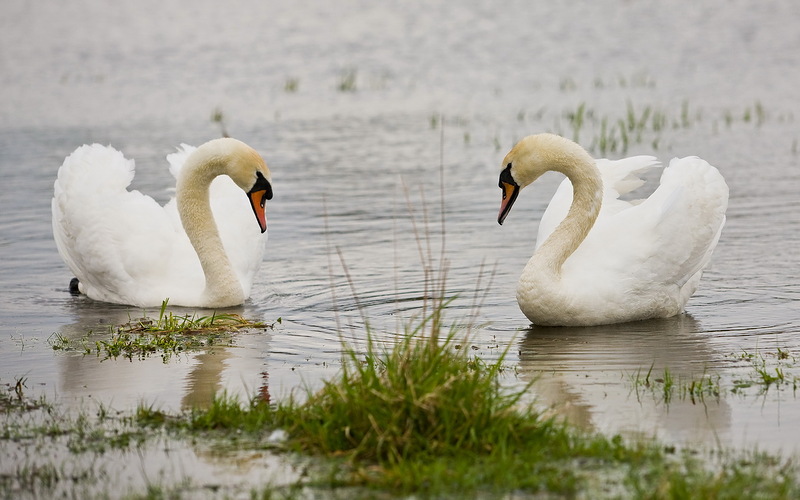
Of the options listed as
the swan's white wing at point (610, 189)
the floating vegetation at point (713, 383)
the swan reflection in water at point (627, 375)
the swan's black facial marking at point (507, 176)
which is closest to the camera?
the swan reflection in water at point (627, 375)

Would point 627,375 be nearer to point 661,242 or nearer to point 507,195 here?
point 661,242

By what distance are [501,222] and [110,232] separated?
328 cm

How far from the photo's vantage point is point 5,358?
A: 25.0 feet

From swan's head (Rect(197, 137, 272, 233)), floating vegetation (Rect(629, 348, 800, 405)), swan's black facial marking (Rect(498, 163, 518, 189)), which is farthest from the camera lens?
swan's head (Rect(197, 137, 272, 233))

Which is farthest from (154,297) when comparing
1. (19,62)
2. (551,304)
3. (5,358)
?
(19,62)

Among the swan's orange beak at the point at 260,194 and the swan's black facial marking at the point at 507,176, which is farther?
the swan's orange beak at the point at 260,194

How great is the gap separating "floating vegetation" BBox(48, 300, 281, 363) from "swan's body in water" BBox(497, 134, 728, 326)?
1928mm

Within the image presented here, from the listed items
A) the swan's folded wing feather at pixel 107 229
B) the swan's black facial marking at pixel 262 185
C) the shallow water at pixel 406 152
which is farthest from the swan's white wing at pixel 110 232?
the swan's black facial marking at pixel 262 185

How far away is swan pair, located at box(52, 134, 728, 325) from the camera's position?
26.9 ft

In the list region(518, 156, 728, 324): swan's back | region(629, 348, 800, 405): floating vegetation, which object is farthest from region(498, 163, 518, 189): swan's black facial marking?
region(629, 348, 800, 405): floating vegetation

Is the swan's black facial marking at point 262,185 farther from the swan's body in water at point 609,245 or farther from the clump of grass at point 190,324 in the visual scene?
the swan's body in water at point 609,245

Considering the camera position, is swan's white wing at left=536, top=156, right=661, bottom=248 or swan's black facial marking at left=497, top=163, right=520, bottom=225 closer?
swan's black facial marking at left=497, top=163, right=520, bottom=225

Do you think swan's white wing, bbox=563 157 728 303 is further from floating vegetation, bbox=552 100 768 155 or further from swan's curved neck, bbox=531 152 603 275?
floating vegetation, bbox=552 100 768 155

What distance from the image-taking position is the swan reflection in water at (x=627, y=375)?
5.67 m
